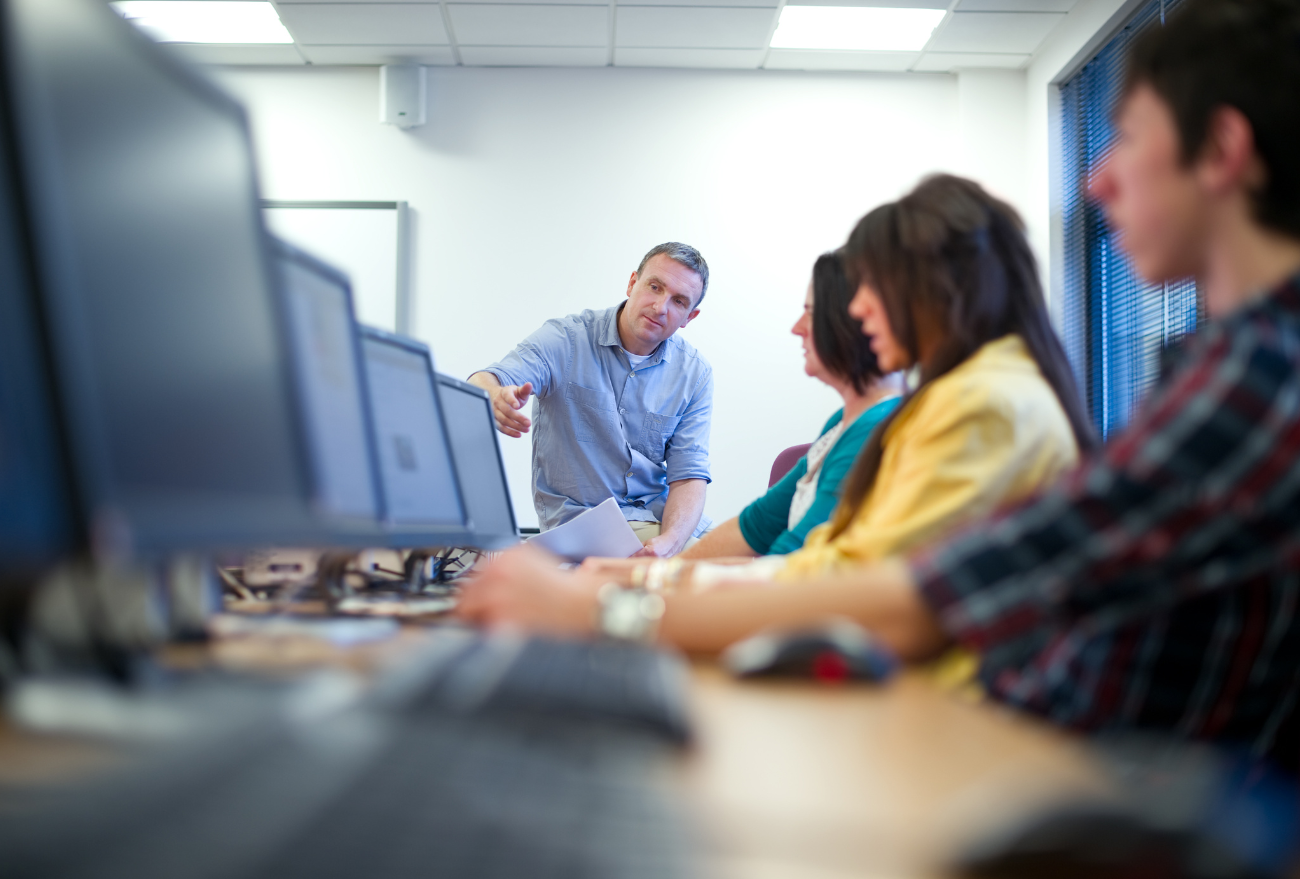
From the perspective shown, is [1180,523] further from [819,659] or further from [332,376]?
[332,376]

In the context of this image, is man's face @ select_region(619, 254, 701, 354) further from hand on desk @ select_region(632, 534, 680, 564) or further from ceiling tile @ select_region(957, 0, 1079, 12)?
ceiling tile @ select_region(957, 0, 1079, 12)

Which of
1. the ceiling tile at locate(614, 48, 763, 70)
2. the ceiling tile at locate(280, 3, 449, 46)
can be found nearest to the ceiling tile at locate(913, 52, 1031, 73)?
the ceiling tile at locate(614, 48, 763, 70)

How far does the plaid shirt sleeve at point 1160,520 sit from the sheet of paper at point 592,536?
1.44m

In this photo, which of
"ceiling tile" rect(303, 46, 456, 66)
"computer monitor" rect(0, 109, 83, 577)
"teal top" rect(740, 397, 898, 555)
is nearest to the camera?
"computer monitor" rect(0, 109, 83, 577)

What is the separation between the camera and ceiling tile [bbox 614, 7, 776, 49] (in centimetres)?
387

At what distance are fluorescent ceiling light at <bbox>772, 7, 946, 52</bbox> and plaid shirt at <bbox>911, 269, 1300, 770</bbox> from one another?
355 cm

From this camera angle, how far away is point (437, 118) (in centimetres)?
441

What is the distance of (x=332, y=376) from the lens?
1.29 meters

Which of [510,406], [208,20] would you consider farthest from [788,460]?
[208,20]

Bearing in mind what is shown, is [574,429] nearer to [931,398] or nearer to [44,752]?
[931,398]

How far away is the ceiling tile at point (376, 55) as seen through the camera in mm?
4230

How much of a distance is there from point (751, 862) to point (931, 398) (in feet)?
3.13

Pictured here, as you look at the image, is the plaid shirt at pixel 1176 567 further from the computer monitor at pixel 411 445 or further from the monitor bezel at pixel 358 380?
the computer monitor at pixel 411 445

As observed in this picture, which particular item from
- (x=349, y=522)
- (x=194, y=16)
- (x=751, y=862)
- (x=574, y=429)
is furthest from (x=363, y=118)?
(x=751, y=862)
